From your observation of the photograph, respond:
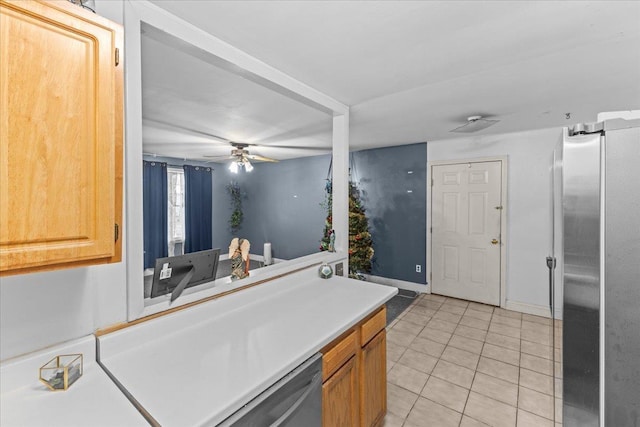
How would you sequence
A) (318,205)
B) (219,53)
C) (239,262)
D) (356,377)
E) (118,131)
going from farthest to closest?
(318,205), (239,262), (219,53), (356,377), (118,131)

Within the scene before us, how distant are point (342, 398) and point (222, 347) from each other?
2.12ft

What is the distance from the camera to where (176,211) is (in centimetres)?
590

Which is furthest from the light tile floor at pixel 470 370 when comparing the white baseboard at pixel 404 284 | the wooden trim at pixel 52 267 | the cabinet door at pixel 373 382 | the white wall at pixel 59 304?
the wooden trim at pixel 52 267

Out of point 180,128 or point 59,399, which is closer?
point 59,399

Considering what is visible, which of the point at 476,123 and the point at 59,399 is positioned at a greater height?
the point at 476,123

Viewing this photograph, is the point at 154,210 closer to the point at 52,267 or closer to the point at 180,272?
the point at 180,272

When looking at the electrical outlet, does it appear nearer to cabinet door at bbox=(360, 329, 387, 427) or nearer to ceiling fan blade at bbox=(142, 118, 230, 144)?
cabinet door at bbox=(360, 329, 387, 427)

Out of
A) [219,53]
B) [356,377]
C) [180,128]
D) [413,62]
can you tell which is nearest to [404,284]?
[356,377]

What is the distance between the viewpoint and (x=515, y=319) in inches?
134

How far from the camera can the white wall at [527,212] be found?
11.2 feet

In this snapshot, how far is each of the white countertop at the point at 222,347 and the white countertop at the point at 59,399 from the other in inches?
1.9

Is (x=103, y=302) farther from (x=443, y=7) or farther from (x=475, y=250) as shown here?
(x=475, y=250)

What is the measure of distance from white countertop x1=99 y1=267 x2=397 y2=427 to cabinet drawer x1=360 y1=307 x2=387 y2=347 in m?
0.08

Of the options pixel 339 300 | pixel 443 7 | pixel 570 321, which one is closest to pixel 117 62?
pixel 443 7
